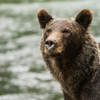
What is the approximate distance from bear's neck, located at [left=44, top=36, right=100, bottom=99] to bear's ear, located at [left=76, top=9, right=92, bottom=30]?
0.26m

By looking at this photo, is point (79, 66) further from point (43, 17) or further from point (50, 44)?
point (43, 17)

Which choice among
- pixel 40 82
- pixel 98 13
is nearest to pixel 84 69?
pixel 40 82

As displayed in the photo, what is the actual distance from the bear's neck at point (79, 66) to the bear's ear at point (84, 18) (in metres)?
0.26

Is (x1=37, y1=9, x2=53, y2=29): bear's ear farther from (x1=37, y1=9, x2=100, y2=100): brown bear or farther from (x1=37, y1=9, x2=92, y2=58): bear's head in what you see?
(x1=37, y1=9, x2=100, y2=100): brown bear

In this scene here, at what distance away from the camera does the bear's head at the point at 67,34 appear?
16.1 feet

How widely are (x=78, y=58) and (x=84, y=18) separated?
76 centimetres

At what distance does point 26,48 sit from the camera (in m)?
14.7

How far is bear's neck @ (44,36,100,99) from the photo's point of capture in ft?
17.5

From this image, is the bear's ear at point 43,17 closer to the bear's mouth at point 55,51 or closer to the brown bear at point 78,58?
the brown bear at point 78,58

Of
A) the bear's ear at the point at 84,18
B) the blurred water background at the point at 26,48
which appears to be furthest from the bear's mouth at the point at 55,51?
the blurred water background at the point at 26,48

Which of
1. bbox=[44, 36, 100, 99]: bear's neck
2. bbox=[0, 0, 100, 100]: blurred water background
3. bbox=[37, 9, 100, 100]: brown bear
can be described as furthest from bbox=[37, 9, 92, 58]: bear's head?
bbox=[0, 0, 100, 100]: blurred water background

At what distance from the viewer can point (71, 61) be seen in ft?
17.6

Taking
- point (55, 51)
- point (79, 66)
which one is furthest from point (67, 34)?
point (79, 66)

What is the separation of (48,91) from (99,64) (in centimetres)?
482
